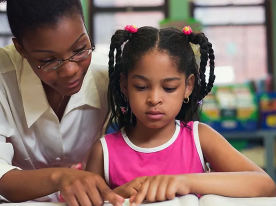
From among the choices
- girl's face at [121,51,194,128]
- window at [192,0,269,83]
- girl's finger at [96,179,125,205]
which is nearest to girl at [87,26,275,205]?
girl's face at [121,51,194,128]

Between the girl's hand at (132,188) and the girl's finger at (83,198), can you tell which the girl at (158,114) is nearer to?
the girl's hand at (132,188)

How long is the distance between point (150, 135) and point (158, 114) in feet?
0.49

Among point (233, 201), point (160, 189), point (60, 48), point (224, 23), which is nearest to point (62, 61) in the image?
point (60, 48)

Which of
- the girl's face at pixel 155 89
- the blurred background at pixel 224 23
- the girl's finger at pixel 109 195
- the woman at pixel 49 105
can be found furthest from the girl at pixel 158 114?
the blurred background at pixel 224 23

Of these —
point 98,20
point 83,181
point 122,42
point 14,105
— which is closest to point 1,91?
point 14,105

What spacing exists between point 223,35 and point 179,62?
380 centimetres

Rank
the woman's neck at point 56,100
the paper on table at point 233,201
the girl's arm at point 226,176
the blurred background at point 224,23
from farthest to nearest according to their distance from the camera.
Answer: the blurred background at point 224,23 < the woman's neck at point 56,100 < the girl's arm at point 226,176 < the paper on table at point 233,201

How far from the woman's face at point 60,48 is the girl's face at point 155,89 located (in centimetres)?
15

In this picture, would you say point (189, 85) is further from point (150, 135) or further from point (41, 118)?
point (41, 118)

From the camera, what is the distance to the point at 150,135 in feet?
4.05

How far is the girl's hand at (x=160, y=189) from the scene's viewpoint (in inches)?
33.3

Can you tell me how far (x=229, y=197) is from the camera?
0.89 meters

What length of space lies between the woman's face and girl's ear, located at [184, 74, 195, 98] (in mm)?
292

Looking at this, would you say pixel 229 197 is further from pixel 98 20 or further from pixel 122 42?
pixel 98 20
